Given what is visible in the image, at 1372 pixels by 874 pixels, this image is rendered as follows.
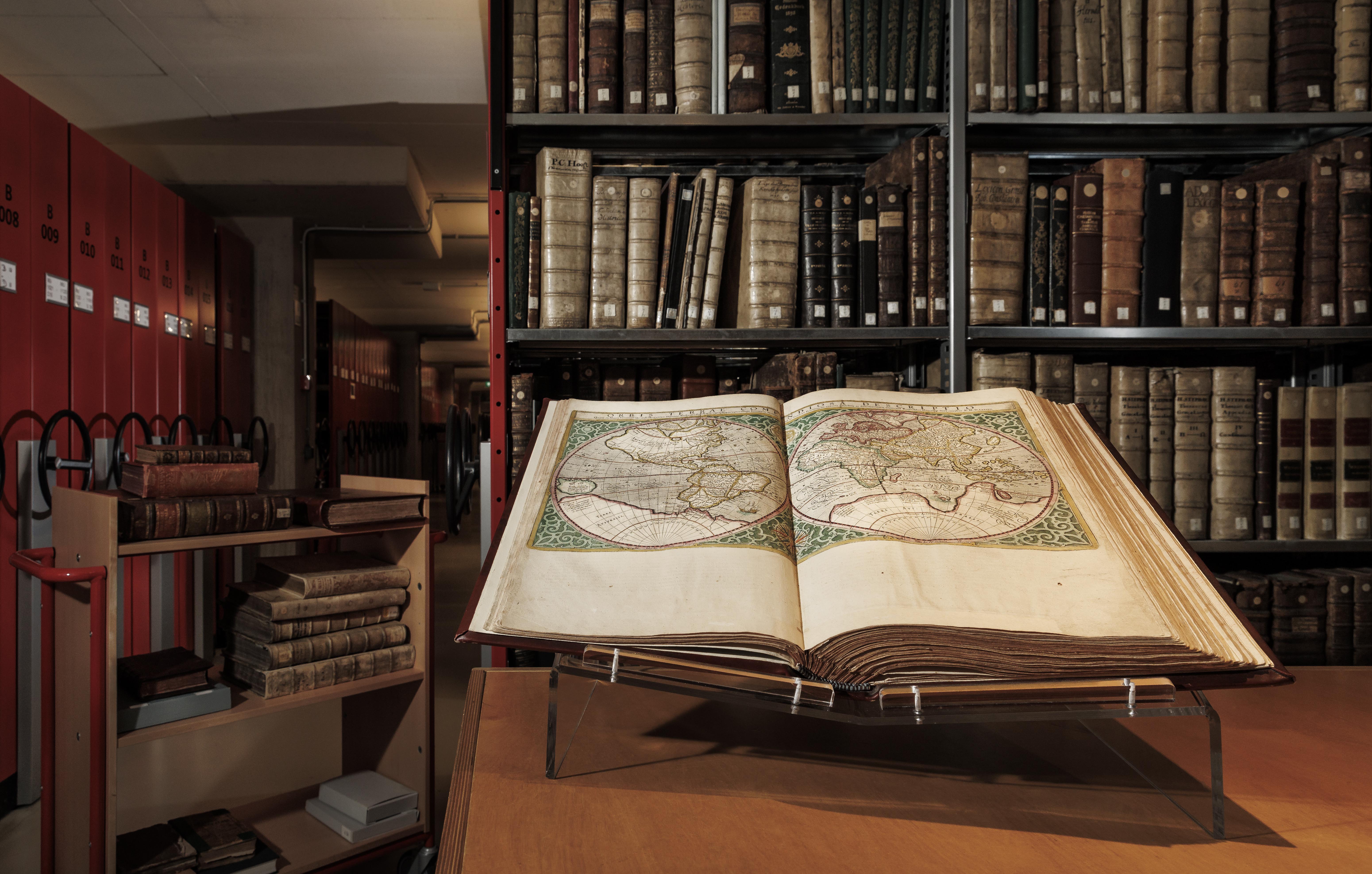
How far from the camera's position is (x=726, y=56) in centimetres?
142

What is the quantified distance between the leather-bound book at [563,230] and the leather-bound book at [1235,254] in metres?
1.23

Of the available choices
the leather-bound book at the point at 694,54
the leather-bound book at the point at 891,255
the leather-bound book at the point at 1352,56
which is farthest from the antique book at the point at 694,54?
the leather-bound book at the point at 1352,56

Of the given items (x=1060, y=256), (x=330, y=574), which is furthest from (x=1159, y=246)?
(x=330, y=574)

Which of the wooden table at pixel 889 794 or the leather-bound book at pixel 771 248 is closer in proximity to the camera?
the wooden table at pixel 889 794

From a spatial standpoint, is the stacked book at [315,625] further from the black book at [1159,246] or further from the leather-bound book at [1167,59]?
the leather-bound book at [1167,59]

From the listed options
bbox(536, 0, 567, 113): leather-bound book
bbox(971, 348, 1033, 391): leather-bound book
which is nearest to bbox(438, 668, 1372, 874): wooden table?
bbox(971, 348, 1033, 391): leather-bound book

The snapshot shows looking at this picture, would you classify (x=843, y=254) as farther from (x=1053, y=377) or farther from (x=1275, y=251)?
(x=1275, y=251)

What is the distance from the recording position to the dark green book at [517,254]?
1398mm

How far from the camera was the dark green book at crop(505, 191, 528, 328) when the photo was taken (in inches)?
55.1

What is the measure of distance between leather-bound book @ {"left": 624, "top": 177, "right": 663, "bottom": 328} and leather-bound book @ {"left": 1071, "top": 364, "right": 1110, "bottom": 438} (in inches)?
34.6

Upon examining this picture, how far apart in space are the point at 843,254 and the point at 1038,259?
0.38 m

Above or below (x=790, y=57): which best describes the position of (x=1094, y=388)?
below

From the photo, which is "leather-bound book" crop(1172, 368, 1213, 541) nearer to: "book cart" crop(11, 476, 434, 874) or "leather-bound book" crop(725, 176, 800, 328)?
"leather-bound book" crop(725, 176, 800, 328)

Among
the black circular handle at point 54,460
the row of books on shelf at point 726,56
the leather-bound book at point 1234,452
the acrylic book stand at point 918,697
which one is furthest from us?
the black circular handle at point 54,460
